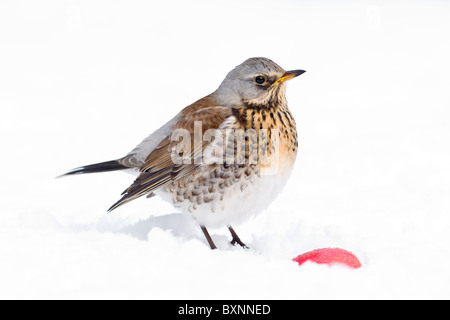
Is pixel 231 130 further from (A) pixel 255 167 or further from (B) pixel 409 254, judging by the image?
(B) pixel 409 254

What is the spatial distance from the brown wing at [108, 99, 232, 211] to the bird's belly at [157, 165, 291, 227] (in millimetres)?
103

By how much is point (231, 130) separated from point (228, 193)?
557 millimetres

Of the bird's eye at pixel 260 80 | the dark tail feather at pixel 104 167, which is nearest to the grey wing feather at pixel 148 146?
the dark tail feather at pixel 104 167

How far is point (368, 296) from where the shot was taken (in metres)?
4.85

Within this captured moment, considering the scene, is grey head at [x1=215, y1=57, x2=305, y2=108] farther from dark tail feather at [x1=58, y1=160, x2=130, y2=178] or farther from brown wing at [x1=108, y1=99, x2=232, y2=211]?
dark tail feather at [x1=58, y1=160, x2=130, y2=178]

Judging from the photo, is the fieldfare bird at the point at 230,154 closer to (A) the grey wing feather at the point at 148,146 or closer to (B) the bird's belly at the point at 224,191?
(B) the bird's belly at the point at 224,191

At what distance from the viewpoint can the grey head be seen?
6469mm

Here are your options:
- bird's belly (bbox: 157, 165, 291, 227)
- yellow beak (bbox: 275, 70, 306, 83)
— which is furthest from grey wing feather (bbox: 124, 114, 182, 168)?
yellow beak (bbox: 275, 70, 306, 83)

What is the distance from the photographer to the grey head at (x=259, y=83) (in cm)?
647

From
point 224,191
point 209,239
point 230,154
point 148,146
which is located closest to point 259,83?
point 230,154

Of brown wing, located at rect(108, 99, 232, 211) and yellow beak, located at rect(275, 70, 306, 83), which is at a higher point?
yellow beak, located at rect(275, 70, 306, 83)

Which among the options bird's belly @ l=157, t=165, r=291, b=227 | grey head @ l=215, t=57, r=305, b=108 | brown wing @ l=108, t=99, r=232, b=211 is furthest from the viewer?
grey head @ l=215, t=57, r=305, b=108

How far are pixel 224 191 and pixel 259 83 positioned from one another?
1066 mm

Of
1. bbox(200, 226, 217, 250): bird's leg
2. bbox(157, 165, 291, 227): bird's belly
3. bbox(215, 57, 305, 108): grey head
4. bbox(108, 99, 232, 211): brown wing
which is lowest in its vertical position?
bbox(200, 226, 217, 250): bird's leg
